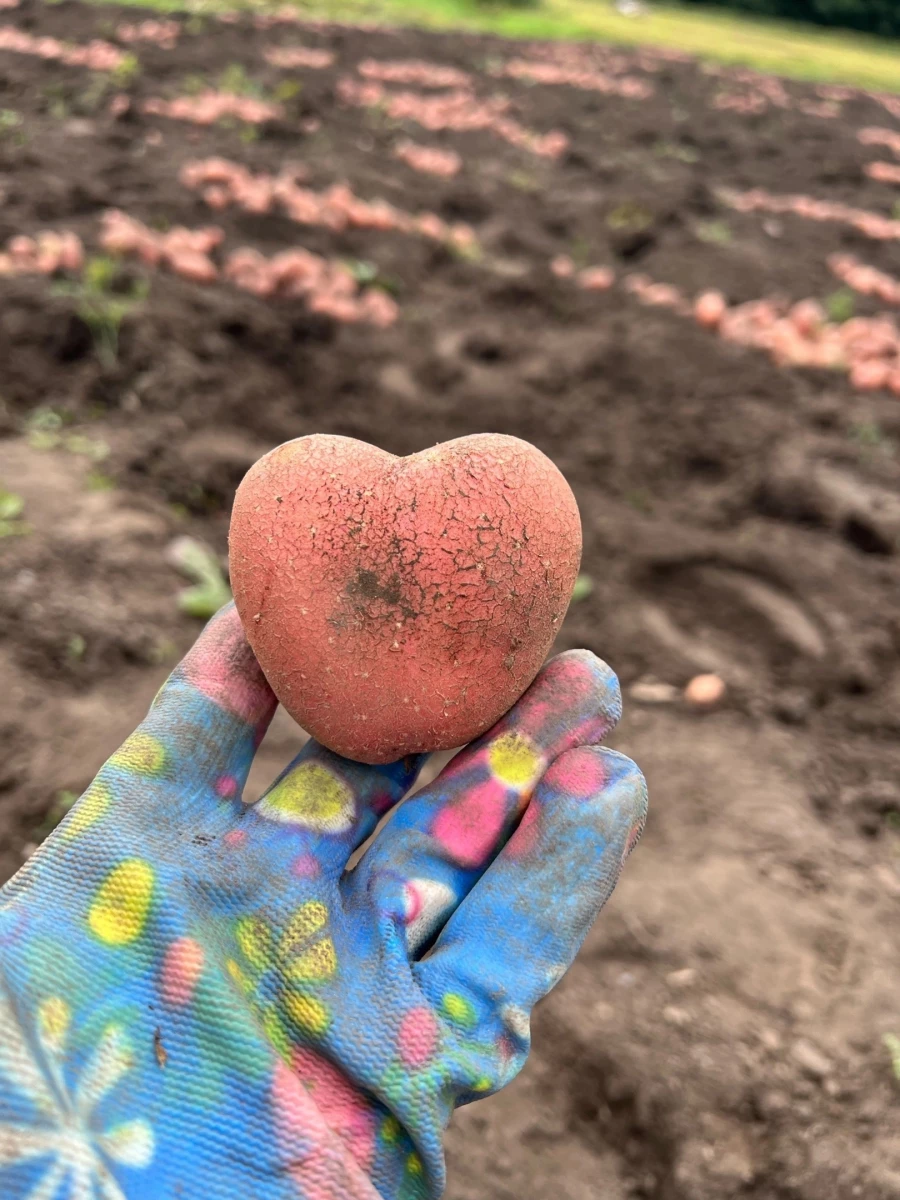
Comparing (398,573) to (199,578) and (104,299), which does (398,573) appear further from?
(104,299)

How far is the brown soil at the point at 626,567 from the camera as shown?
1821 mm

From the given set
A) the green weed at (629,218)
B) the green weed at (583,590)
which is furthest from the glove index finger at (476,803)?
the green weed at (629,218)

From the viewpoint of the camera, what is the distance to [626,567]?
3207 millimetres

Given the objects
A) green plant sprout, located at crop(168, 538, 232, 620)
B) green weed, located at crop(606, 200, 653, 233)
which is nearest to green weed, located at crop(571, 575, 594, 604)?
green plant sprout, located at crop(168, 538, 232, 620)

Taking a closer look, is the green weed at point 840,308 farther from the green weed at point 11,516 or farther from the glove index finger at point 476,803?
the glove index finger at point 476,803

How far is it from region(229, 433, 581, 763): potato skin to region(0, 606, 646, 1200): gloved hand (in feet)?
0.48

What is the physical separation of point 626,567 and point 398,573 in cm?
202

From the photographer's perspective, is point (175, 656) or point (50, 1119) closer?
point (50, 1119)

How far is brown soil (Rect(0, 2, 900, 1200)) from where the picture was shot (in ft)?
5.98

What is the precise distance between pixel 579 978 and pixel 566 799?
82 cm

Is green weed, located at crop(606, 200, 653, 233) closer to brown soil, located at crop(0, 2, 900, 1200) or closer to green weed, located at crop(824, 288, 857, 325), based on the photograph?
brown soil, located at crop(0, 2, 900, 1200)

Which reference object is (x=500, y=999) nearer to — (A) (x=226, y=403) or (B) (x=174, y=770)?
(B) (x=174, y=770)

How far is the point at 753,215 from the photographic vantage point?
21.9 feet

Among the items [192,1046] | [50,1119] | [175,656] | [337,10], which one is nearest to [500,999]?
[192,1046]
